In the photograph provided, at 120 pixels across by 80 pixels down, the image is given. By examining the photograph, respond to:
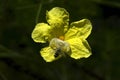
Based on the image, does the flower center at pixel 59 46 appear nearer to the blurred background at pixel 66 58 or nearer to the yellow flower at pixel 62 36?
the yellow flower at pixel 62 36

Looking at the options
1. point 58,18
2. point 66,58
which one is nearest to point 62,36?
point 58,18

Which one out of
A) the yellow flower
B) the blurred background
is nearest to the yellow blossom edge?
the yellow flower

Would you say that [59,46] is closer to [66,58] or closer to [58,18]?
[58,18]

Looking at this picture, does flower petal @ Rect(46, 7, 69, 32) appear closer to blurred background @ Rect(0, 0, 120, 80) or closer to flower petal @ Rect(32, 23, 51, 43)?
flower petal @ Rect(32, 23, 51, 43)

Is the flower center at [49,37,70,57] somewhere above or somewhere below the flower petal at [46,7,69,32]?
below

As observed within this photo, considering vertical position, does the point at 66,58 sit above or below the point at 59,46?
below

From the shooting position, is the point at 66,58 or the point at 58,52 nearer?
the point at 58,52

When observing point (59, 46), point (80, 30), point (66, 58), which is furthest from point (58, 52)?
point (66, 58)

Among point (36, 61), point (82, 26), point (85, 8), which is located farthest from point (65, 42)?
point (85, 8)
